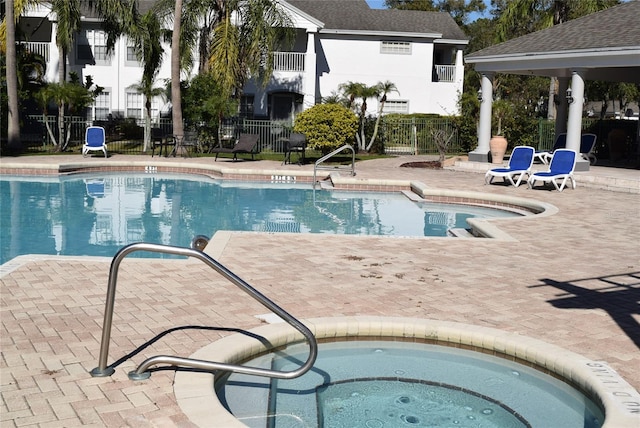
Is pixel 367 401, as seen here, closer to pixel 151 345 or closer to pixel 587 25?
pixel 151 345

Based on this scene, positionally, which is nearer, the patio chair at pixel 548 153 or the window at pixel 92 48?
the patio chair at pixel 548 153

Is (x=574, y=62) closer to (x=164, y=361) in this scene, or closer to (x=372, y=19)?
(x=164, y=361)

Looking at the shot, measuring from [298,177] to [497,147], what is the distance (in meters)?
6.43

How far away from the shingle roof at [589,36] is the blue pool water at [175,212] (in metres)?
6.65

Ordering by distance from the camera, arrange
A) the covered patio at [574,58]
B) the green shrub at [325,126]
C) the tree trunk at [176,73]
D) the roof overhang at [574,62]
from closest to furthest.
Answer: the roof overhang at [574,62], the covered patio at [574,58], the green shrub at [325,126], the tree trunk at [176,73]

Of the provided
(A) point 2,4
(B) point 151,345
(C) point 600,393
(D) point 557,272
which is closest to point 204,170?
(A) point 2,4

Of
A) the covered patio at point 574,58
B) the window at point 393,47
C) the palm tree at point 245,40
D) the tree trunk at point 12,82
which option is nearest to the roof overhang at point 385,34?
the window at point 393,47

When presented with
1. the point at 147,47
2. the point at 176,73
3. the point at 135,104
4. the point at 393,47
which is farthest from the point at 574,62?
the point at 135,104

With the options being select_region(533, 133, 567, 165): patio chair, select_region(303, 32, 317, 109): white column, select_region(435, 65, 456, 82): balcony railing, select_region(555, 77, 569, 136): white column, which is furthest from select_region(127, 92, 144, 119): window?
select_region(533, 133, 567, 165): patio chair

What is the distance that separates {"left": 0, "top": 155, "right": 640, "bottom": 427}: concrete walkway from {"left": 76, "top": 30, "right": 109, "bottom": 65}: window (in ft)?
87.4

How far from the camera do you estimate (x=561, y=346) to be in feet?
21.0

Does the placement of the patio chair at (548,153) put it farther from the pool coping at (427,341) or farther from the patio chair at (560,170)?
the pool coping at (427,341)

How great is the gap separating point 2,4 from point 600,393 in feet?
90.2

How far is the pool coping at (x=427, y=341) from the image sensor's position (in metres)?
4.95
